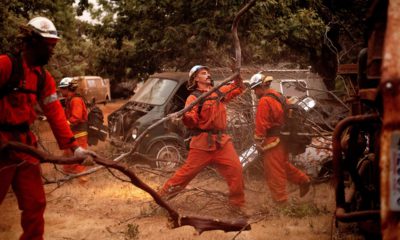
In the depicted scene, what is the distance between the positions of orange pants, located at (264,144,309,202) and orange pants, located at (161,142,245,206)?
2.18 feet

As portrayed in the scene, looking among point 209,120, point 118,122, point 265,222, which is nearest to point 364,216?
point 265,222

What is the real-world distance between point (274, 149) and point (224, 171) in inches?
36.3

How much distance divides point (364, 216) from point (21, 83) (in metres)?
3.02

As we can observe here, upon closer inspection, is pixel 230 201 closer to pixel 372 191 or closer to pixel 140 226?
pixel 140 226

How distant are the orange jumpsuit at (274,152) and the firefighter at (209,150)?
1.98 ft

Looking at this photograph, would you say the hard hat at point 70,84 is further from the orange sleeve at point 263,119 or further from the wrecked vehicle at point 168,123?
the orange sleeve at point 263,119

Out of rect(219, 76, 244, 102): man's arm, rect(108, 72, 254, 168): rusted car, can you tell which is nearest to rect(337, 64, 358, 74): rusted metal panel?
rect(219, 76, 244, 102): man's arm

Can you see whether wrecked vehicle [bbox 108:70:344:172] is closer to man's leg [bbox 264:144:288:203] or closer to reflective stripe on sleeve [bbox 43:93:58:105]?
man's leg [bbox 264:144:288:203]

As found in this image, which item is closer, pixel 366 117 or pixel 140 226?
pixel 366 117

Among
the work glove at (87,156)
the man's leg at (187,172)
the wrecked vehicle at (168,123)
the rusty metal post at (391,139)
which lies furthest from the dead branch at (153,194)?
the wrecked vehicle at (168,123)

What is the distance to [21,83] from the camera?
3799 millimetres

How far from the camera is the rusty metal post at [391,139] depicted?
1894 mm

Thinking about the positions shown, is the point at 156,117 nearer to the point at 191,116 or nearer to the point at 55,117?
the point at 191,116

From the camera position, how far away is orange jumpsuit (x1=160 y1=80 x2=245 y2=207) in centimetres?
575
